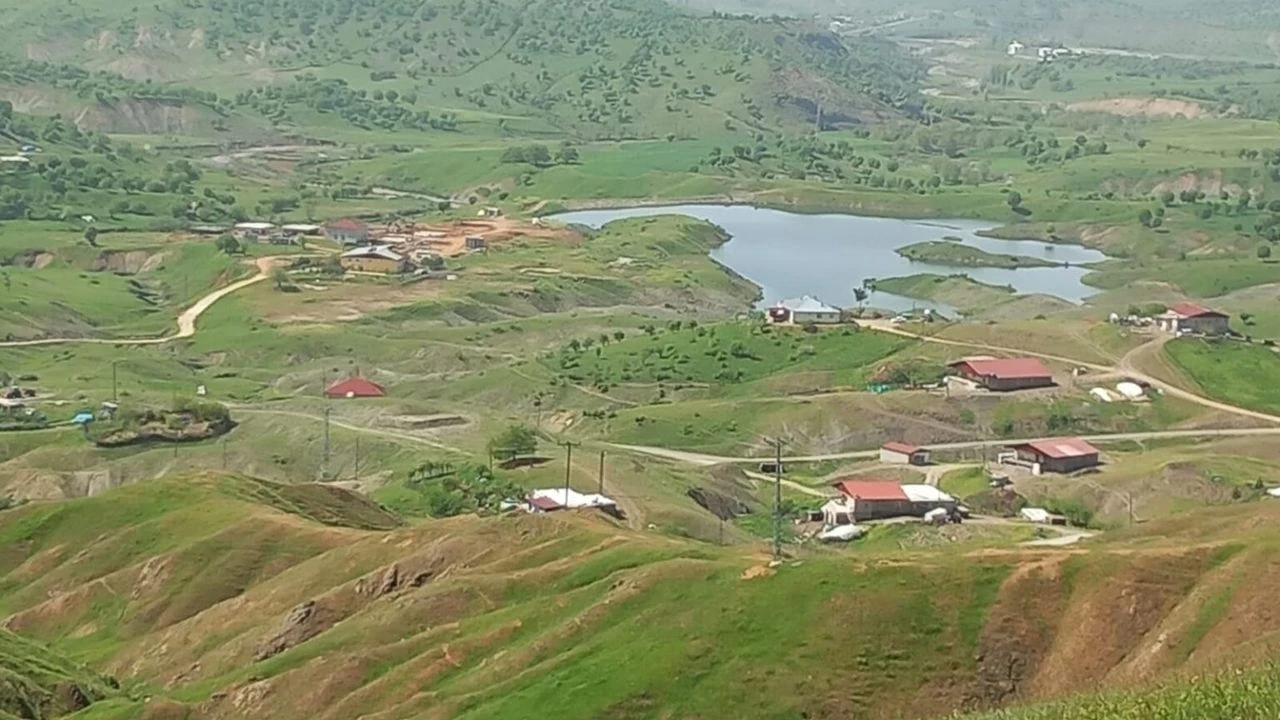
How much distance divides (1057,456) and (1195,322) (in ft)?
131

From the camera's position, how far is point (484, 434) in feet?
421

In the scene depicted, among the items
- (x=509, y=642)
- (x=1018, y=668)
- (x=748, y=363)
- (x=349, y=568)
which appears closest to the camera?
(x=1018, y=668)

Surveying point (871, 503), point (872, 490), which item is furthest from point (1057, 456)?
point (871, 503)

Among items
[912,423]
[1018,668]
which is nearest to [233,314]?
[912,423]

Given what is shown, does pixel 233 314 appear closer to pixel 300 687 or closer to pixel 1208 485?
pixel 1208 485

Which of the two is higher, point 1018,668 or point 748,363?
point 1018,668

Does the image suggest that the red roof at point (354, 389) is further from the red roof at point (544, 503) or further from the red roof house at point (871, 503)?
the red roof house at point (871, 503)

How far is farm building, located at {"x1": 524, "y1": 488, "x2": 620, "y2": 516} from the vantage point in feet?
329

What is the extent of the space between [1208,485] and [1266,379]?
35.2m

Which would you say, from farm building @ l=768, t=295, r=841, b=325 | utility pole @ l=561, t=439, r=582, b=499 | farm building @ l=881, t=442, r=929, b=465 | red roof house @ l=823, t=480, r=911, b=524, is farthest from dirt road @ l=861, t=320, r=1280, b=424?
utility pole @ l=561, t=439, r=582, b=499

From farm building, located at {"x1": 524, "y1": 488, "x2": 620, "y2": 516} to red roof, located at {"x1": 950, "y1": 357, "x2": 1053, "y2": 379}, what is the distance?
46.6 m

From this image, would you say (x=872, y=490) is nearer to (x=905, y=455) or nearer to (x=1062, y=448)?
(x=905, y=455)

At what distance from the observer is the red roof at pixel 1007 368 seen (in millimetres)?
141375

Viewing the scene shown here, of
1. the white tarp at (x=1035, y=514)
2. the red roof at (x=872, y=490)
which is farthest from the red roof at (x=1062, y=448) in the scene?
the red roof at (x=872, y=490)
